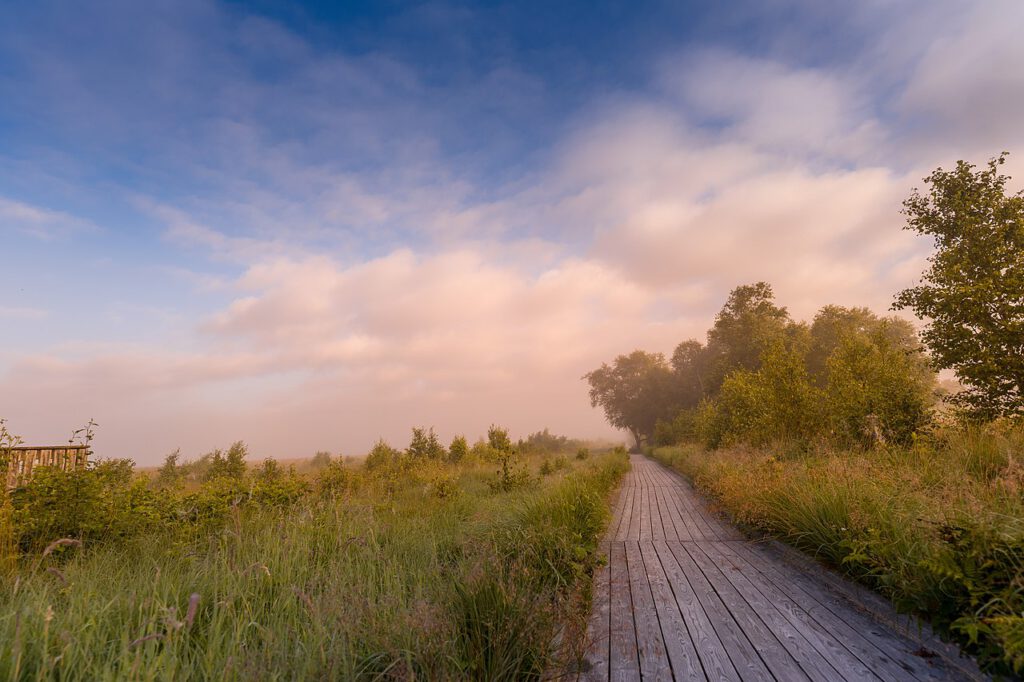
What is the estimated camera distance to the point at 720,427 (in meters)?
20.1

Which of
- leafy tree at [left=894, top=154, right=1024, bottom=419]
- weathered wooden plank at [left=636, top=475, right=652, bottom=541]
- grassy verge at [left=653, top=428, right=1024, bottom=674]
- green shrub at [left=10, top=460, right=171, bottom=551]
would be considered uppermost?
leafy tree at [left=894, top=154, right=1024, bottom=419]

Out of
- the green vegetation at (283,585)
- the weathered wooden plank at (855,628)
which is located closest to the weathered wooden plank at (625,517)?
the green vegetation at (283,585)

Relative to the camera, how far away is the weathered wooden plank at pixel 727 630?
10.2 ft

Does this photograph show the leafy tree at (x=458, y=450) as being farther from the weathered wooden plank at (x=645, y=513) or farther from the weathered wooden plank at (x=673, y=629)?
the weathered wooden plank at (x=673, y=629)

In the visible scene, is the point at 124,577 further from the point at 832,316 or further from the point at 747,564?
the point at 832,316

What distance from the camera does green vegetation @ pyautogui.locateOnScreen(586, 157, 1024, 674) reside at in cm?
319

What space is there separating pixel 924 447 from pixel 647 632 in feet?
26.0

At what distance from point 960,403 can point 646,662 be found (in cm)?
1640

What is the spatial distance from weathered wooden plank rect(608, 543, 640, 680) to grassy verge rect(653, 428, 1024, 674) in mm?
2037

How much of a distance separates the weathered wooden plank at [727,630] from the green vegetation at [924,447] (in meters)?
1.25

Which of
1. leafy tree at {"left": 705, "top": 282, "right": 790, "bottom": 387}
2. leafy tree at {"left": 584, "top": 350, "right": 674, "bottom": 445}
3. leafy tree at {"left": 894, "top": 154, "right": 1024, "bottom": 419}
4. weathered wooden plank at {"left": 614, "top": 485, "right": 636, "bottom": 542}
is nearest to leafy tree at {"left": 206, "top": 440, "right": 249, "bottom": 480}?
weathered wooden plank at {"left": 614, "top": 485, "right": 636, "bottom": 542}

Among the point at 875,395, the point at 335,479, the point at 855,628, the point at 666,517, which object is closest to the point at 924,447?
the point at 875,395

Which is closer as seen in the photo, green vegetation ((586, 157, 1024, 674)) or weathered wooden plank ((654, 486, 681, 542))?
green vegetation ((586, 157, 1024, 674))

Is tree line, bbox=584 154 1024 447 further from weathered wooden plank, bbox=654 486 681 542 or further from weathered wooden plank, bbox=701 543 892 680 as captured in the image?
weathered wooden plank, bbox=701 543 892 680
